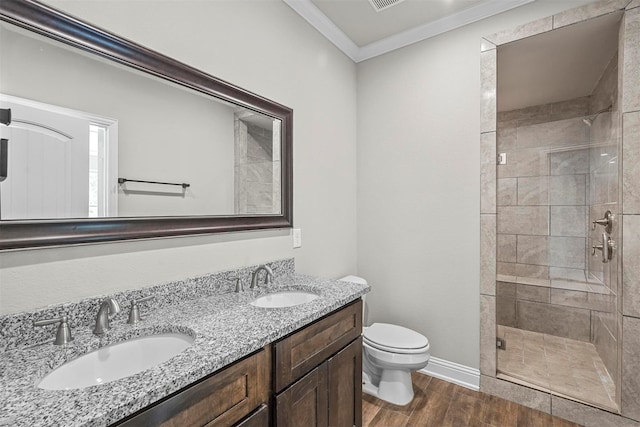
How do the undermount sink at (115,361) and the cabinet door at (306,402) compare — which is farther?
the cabinet door at (306,402)

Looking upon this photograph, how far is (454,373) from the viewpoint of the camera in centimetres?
221

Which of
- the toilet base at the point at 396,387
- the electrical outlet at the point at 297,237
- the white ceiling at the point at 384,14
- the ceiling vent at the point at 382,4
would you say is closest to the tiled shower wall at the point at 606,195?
the white ceiling at the point at 384,14

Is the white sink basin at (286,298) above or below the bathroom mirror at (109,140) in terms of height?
below

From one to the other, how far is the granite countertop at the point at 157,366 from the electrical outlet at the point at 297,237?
619mm

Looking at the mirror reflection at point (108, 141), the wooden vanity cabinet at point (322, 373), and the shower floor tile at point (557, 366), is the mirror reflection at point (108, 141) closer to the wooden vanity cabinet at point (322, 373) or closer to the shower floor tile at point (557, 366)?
the wooden vanity cabinet at point (322, 373)

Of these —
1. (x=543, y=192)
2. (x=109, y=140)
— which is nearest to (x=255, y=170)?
(x=109, y=140)

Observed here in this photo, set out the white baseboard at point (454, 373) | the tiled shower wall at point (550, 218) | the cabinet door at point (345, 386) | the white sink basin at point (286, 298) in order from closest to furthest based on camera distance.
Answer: the cabinet door at point (345, 386) < the white sink basin at point (286, 298) < the white baseboard at point (454, 373) < the tiled shower wall at point (550, 218)

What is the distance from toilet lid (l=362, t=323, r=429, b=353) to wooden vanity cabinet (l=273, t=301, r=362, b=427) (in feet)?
1.56

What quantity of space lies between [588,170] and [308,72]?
2.63 m

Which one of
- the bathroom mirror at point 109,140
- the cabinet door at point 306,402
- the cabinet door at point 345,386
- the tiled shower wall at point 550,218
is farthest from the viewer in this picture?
the tiled shower wall at point 550,218

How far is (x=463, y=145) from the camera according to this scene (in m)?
2.18

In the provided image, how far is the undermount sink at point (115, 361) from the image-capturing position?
0.84 m

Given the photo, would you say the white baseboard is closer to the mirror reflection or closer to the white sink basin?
the white sink basin

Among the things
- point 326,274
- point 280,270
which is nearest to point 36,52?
point 280,270
